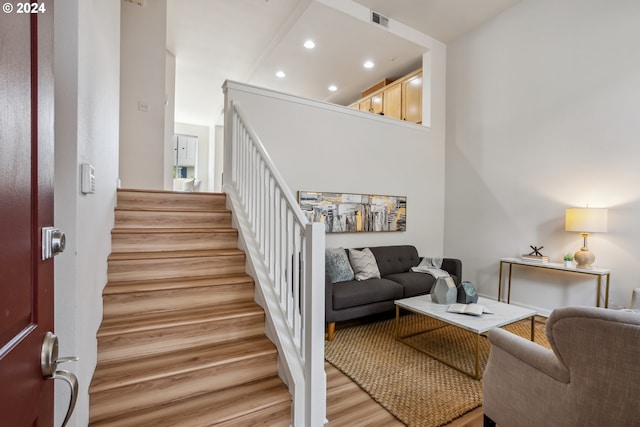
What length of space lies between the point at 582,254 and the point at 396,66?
13.6ft

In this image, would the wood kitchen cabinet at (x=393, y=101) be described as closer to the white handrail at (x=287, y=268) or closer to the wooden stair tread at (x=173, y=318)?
the white handrail at (x=287, y=268)

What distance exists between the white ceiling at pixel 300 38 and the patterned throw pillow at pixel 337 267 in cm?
322

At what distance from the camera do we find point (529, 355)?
145 cm

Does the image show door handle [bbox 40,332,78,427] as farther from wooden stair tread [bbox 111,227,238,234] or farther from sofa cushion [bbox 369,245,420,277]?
sofa cushion [bbox 369,245,420,277]

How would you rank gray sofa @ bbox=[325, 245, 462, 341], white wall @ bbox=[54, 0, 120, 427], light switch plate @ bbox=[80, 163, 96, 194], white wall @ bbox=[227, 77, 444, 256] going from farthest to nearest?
1. white wall @ bbox=[227, 77, 444, 256]
2. gray sofa @ bbox=[325, 245, 462, 341]
3. light switch plate @ bbox=[80, 163, 96, 194]
4. white wall @ bbox=[54, 0, 120, 427]

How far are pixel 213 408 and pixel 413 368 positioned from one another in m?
1.56

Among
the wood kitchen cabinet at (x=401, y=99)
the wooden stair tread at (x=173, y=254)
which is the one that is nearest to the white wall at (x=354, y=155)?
the wood kitchen cabinet at (x=401, y=99)

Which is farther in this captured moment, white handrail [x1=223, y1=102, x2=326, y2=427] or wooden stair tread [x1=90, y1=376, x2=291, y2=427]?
white handrail [x1=223, y1=102, x2=326, y2=427]

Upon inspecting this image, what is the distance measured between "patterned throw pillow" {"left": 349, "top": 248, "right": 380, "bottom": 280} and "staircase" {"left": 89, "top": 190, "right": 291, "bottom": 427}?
63.1 inches

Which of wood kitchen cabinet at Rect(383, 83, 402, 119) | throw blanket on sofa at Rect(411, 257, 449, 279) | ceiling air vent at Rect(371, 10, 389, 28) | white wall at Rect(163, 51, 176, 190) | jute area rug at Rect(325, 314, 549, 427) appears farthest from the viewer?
wood kitchen cabinet at Rect(383, 83, 402, 119)

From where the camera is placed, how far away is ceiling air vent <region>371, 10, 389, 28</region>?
14.1 ft

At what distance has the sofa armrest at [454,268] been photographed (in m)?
3.97

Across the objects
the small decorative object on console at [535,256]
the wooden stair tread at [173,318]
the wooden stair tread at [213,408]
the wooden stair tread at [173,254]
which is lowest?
the wooden stair tread at [213,408]

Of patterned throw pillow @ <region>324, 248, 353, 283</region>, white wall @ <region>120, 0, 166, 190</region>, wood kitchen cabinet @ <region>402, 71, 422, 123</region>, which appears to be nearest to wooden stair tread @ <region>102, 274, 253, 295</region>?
patterned throw pillow @ <region>324, 248, 353, 283</region>
